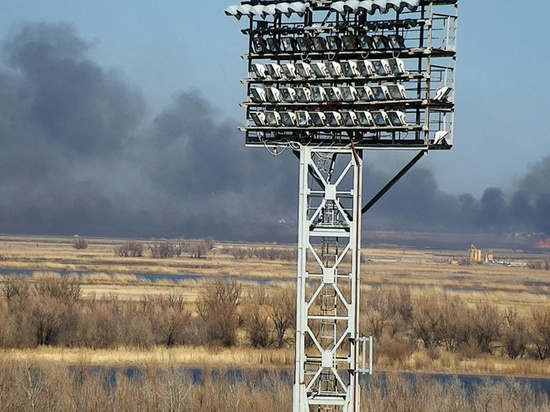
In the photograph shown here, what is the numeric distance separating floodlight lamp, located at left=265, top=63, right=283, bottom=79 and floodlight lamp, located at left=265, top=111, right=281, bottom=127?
1.15 meters

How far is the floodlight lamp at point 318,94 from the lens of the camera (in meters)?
30.5

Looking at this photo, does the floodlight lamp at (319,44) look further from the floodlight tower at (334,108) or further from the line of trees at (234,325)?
the line of trees at (234,325)

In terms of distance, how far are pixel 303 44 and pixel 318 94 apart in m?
1.62

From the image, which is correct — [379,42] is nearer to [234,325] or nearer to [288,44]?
[288,44]

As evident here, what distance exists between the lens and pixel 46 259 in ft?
620

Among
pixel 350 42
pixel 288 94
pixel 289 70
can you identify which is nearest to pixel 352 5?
pixel 350 42

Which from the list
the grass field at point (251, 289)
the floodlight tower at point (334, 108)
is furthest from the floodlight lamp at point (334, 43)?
the grass field at point (251, 289)

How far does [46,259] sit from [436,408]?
151409 millimetres

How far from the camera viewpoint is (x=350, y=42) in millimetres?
30578

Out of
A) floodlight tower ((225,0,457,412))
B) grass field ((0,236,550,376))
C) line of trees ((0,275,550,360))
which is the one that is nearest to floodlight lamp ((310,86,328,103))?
floodlight tower ((225,0,457,412))

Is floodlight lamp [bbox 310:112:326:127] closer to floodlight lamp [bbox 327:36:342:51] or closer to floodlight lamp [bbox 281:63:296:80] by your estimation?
floodlight lamp [bbox 281:63:296:80]

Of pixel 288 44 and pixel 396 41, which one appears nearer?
pixel 396 41

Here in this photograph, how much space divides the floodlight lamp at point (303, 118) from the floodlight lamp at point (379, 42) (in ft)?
9.01

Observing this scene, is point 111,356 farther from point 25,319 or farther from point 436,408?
point 436,408
